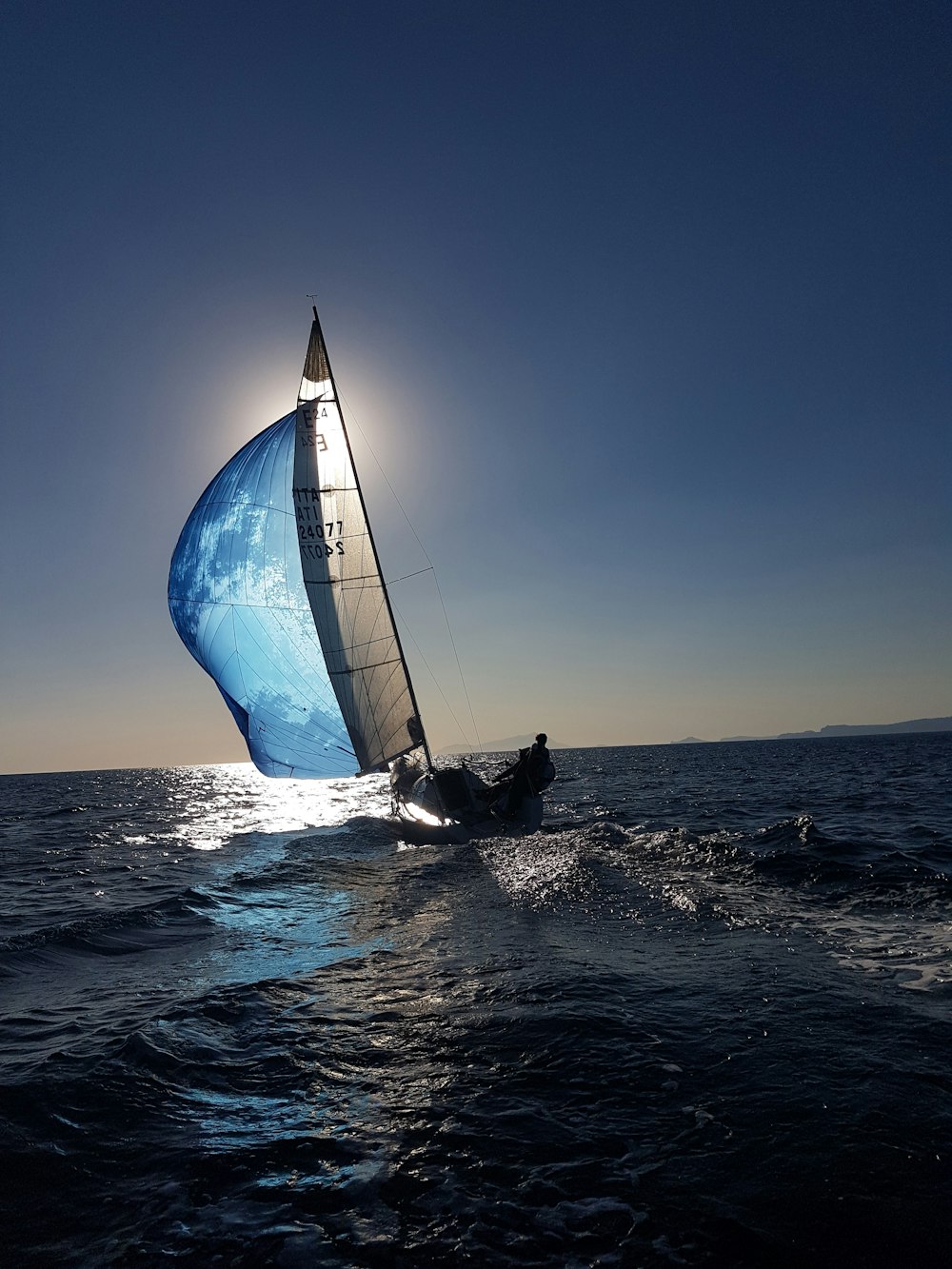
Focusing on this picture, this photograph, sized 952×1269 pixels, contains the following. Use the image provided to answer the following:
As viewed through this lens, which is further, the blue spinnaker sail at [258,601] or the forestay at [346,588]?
the blue spinnaker sail at [258,601]

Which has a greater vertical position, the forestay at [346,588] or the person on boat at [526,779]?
the forestay at [346,588]

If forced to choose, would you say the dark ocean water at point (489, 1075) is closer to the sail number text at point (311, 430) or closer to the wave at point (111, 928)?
the wave at point (111, 928)

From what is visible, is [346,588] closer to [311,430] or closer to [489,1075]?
[311,430]

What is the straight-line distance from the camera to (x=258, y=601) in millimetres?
19594

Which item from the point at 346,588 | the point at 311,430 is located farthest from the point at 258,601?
the point at 311,430

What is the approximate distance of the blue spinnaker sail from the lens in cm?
1962

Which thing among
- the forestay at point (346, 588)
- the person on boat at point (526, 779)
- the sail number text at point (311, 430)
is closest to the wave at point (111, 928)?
the forestay at point (346, 588)

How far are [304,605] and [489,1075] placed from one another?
1584 centimetres

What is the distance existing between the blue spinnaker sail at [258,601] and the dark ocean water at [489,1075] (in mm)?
8272

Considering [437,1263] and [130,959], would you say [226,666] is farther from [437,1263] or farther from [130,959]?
[437,1263]

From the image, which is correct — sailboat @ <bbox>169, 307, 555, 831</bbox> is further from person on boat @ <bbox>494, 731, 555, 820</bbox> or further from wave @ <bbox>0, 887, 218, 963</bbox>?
wave @ <bbox>0, 887, 218, 963</bbox>

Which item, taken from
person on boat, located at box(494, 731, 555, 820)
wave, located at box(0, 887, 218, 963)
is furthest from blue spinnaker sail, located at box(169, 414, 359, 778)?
wave, located at box(0, 887, 218, 963)

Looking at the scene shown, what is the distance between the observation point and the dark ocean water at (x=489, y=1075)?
3.74m

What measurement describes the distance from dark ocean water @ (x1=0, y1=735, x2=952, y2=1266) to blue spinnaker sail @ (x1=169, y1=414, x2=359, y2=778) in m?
8.27
